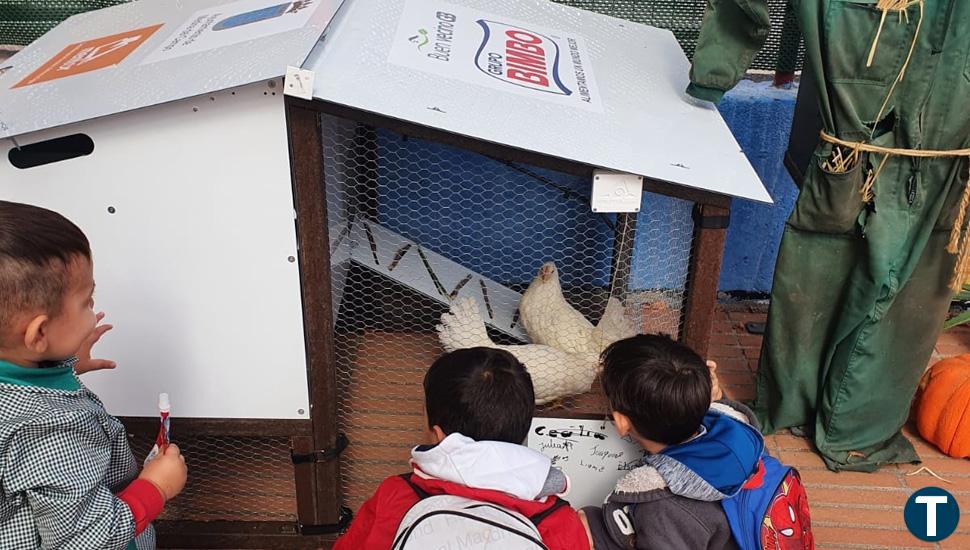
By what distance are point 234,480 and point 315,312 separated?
717mm

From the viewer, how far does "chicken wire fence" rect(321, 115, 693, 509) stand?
7.64 ft

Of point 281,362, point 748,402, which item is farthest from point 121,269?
point 748,402

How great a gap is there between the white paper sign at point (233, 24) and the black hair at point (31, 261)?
54 centimetres

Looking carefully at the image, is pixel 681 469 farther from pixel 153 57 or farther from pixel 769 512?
pixel 153 57

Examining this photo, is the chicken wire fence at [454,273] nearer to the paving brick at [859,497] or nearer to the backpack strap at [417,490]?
the paving brick at [859,497]

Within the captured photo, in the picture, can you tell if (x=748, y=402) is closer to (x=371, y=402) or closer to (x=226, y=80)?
(x=371, y=402)

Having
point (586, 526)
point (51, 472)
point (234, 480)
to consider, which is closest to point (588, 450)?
point (586, 526)

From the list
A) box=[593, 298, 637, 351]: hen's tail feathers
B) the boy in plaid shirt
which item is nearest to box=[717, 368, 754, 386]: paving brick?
box=[593, 298, 637, 351]: hen's tail feathers

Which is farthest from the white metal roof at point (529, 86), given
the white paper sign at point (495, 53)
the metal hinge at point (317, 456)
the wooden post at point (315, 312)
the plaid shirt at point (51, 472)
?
the metal hinge at point (317, 456)

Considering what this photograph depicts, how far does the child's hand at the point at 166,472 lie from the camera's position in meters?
1.50

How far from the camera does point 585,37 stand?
224cm

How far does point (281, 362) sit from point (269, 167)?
0.44 metres

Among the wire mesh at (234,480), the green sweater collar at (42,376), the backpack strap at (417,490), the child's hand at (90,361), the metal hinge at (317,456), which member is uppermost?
the green sweater collar at (42,376)

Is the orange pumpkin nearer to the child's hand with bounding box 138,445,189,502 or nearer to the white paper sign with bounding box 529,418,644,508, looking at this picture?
the white paper sign with bounding box 529,418,644,508
